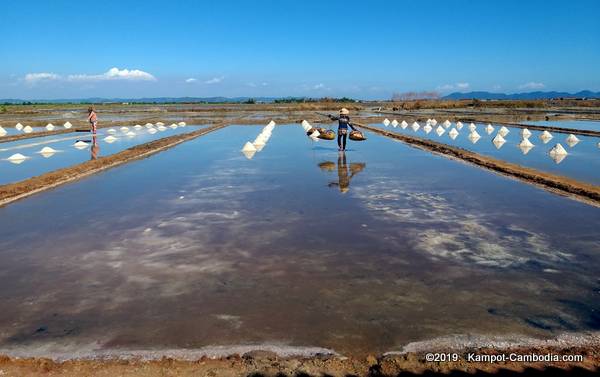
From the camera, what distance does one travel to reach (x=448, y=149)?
19656 mm

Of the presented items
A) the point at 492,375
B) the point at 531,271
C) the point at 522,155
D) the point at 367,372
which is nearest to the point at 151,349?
the point at 367,372

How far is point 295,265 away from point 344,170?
836 centimetres

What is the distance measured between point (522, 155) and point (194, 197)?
43.3 feet

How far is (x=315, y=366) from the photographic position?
392 centimetres

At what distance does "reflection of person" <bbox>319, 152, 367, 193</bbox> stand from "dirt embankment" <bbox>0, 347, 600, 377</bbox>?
7.34 metres

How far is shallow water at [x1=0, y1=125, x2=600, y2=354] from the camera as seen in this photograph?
15.1 feet

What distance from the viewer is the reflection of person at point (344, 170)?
12.0 metres

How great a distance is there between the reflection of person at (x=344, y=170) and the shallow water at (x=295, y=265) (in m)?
0.25

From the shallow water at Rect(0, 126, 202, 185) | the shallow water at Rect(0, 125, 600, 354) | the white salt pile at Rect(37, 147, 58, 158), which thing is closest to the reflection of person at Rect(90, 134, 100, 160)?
the shallow water at Rect(0, 126, 202, 185)

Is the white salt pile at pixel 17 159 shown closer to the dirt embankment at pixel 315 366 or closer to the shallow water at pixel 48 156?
the shallow water at pixel 48 156

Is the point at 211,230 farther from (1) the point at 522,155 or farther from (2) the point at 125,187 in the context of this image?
(1) the point at 522,155

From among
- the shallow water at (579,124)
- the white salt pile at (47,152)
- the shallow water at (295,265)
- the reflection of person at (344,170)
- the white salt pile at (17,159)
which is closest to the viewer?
the shallow water at (295,265)

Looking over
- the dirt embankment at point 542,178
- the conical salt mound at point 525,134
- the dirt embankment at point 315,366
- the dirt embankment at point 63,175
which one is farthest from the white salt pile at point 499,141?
the dirt embankment at point 315,366

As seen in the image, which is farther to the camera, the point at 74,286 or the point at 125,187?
the point at 125,187
